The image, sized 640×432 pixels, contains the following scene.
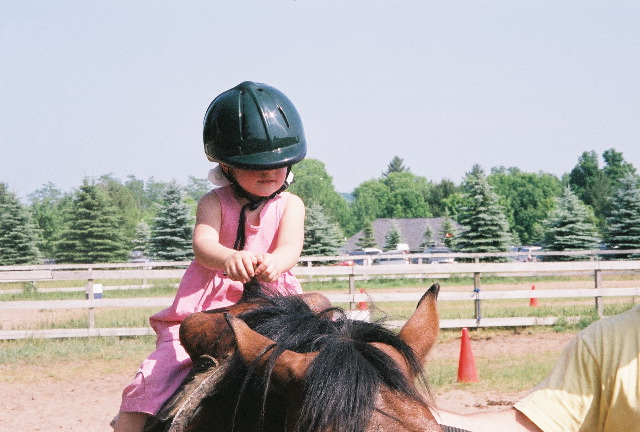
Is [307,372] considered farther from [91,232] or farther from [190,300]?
[91,232]

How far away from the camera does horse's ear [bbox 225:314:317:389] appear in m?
1.71

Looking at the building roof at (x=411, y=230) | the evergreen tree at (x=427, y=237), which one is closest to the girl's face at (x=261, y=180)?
the evergreen tree at (x=427, y=237)

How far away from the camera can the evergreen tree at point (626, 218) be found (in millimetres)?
32188

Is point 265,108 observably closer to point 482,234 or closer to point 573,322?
point 573,322

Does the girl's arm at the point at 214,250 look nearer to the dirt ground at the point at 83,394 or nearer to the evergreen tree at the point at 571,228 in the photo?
the dirt ground at the point at 83,394

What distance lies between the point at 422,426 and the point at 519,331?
478 inches

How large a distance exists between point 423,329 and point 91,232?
142ft

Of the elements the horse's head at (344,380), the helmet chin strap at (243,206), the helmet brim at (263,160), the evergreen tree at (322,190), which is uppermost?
the evergreen tree at (322,190)

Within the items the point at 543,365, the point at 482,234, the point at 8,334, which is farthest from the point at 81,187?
the point at 543,365

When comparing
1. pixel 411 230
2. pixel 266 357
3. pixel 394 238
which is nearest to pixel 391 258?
pixel 266 357

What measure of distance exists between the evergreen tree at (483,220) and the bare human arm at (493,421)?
32810 mm

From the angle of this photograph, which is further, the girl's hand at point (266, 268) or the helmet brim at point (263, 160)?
the helmet brim at point (263, 160)

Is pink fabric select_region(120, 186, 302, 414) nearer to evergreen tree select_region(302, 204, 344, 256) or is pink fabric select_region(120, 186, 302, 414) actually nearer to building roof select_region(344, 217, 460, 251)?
evergreen tree select_region(302, 204, 344, 256)

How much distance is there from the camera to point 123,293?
24.5 metres
